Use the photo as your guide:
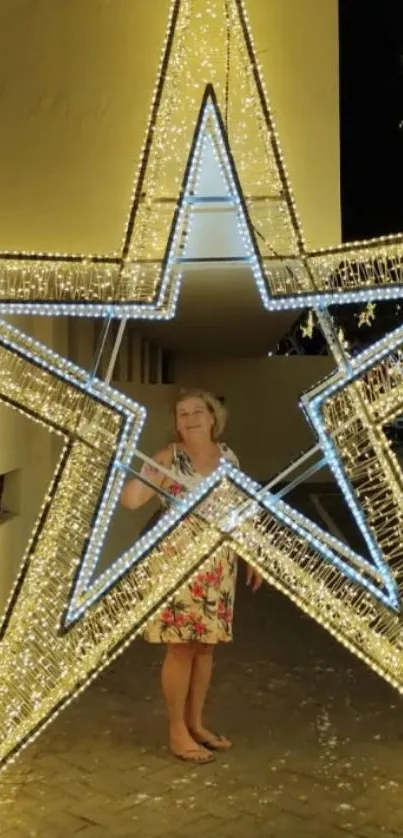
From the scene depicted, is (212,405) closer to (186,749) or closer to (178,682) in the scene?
(178,682)

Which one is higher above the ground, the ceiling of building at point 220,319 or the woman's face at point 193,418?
the ceiling of building at point 220,319

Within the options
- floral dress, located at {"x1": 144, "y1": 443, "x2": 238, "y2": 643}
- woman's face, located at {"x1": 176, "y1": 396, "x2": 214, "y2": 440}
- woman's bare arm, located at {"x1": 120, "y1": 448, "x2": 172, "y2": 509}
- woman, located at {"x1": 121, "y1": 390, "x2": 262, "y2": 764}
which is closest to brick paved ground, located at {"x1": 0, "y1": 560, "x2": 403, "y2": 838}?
woman, located at {"x1": 121, "y1": 390, "x2": 262, "y2": 764}

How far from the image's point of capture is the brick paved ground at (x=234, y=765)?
14.5 feet

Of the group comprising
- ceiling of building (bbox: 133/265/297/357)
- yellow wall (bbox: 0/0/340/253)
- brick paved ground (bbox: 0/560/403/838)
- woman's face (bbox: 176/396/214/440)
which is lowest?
brick paved ground (bbox: 0/560/403/838)

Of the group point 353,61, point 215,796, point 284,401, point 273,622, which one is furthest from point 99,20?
point 284,401

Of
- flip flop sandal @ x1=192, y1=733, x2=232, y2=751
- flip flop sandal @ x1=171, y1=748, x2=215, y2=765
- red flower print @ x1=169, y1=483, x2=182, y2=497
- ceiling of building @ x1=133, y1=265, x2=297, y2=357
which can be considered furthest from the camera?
ceiling of building @ x1=133, y1=265, x2=297, y2=357

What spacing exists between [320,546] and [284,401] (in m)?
17.3

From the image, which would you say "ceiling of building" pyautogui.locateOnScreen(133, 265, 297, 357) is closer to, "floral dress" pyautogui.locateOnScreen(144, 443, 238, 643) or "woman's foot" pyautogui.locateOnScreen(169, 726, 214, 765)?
"floral dress" pyautogui.locateOnScreen(144, 443, 238, 643)

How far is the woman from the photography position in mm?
4973

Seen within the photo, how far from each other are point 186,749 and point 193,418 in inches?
63.9

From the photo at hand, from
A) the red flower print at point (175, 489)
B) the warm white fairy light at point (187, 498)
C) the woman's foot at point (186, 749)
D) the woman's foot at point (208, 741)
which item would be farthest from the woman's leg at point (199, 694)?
the warm white fairy light at point (187, 498)

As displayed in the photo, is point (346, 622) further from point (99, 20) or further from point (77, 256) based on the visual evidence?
point (99, 20)

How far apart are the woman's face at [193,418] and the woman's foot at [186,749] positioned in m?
1.46

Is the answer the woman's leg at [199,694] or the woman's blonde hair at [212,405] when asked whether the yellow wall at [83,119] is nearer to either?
the woman's blonde hair at [212,405]
